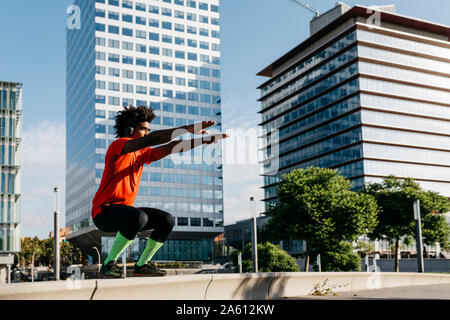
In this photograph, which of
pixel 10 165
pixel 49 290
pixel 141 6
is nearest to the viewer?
pixel 49 290

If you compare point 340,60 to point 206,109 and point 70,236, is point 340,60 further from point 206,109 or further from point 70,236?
point 70,236

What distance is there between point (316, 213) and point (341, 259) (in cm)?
466

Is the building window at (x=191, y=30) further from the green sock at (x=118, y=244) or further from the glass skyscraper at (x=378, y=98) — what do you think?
the green sock at (x=118, y=244)

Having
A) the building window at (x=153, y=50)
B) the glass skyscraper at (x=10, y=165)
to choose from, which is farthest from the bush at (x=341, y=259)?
the building window at (x=153, y=50)

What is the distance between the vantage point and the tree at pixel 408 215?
55.1 meters

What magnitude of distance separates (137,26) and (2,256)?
55.4 metres

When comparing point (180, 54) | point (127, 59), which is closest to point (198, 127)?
point (127, 59)

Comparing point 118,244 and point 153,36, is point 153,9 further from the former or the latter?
point 118,244

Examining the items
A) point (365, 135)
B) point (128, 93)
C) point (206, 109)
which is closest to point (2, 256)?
point (128, 93)

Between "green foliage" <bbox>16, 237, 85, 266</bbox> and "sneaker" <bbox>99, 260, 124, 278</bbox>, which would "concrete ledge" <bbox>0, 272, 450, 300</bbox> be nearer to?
"sneaker" <bbox>99, 260, 124, 278</bbox>

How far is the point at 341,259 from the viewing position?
42.6 meters

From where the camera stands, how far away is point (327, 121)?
4043 inches

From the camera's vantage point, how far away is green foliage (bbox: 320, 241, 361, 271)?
139ft

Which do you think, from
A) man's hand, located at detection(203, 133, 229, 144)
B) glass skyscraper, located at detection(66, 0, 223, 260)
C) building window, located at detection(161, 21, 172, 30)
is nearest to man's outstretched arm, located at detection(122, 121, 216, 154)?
man's hand, located at detection(203, 133, 229, 144)
